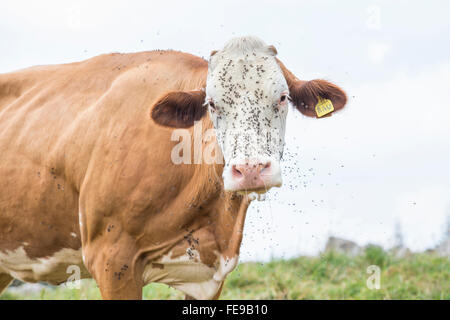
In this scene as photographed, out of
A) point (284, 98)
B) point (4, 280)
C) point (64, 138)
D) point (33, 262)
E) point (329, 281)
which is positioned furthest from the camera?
point (329, 281)

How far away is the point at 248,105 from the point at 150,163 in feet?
3.27

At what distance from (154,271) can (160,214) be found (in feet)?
1.87

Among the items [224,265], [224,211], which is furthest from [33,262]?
[224,211]

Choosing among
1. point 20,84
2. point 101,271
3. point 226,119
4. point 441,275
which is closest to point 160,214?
point 101,271

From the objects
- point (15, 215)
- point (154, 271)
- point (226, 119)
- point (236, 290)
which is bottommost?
point (236, 290)

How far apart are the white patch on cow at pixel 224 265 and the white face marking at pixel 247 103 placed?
1075 millimetres

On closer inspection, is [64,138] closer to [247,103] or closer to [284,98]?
[247,103]

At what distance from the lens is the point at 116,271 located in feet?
15.1

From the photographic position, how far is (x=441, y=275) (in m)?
7.85

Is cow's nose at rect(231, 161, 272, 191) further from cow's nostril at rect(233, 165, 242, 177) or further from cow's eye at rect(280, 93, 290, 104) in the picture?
cow's eye at rect(280, 93, 290, 104)

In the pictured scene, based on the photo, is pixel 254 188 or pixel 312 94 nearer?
pixel 254 188

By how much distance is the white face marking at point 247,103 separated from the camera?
3.94m

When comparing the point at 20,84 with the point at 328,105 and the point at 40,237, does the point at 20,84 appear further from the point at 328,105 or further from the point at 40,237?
the point at 328,105

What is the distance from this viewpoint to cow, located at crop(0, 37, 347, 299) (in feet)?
14.0
